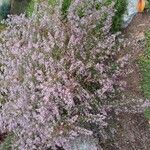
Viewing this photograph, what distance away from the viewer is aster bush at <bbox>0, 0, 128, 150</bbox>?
3729 millimetres

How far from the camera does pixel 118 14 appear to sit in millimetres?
4535

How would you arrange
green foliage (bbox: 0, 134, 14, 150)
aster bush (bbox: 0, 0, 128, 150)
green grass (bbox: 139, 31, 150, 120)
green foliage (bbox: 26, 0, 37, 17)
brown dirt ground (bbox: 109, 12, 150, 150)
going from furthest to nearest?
green foliage (bbox: 26, 0, 37, 17) < green grass (bbox: 139, 31, 150, 120) < brown dirt ground (bbox: 109, 12, 150, 150) < green foliage (bbox: 0, 134, 14, 150) < aster bush (bbox: 0, 0, 128, 150)

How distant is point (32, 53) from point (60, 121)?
577 mm

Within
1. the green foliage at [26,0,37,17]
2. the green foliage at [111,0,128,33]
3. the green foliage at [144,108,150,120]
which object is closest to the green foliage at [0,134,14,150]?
the green foliage at [144,108,150,120]

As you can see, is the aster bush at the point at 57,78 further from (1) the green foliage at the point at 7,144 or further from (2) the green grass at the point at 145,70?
(2) the green grass at the point at 145,70

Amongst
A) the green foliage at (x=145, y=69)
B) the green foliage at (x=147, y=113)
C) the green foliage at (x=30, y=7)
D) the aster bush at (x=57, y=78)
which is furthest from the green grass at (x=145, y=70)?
the green foliage at (x=30, y=7)

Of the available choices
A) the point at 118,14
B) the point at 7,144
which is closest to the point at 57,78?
the point at 7,144

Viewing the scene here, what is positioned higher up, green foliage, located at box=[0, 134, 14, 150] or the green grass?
the green grass

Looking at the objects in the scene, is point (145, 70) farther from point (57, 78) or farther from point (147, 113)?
point (57, 78)

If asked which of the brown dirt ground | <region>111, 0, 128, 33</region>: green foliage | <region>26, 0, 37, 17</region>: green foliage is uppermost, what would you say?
<region>26, 0, 37, 17</region>: green foliage

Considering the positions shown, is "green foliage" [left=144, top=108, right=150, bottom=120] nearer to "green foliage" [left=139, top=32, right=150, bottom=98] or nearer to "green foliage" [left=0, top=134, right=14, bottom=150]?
"green foliage" [left=139, top=32, right=150, bottom=98]

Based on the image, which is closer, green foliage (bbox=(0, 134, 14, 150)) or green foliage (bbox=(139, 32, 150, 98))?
green foliage (bbox=(0, 134, 14, 150))

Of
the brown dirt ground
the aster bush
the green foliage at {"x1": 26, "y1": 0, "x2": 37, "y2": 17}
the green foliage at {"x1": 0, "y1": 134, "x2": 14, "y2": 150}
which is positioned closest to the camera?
the aster bush

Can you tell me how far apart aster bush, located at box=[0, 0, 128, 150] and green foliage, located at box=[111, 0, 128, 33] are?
1.27 feet
